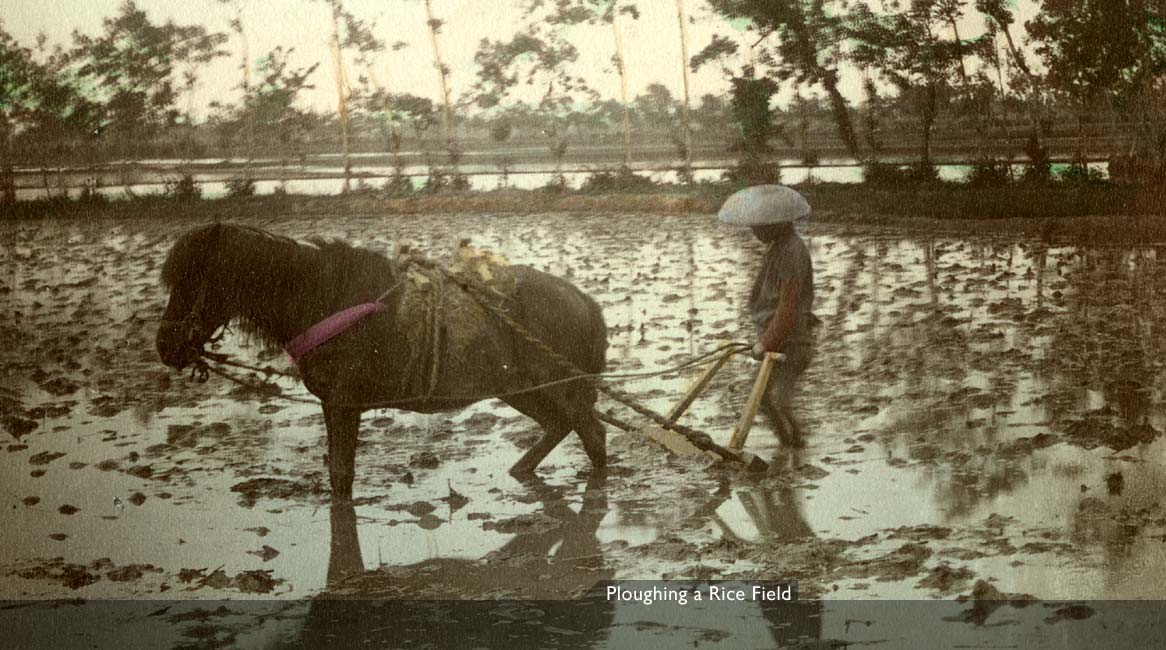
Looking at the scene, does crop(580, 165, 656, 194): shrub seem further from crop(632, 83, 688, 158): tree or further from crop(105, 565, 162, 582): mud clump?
crop(105, 565, 162, 582): mud clump

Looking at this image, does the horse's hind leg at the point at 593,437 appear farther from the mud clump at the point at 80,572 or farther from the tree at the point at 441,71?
the mud clump at the point at 80,572

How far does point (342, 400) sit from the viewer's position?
12.4ft

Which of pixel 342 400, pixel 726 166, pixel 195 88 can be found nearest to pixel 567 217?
pixel 726 166

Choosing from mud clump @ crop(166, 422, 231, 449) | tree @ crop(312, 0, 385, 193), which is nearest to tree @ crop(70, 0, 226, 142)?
tree @ crop(312, 0, 385, 193)

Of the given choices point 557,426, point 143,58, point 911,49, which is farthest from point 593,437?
point 143,58

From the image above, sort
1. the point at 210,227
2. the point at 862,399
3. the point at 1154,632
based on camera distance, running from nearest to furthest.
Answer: the point at 1154,632 → the point at 210,227 → the point at 862,399

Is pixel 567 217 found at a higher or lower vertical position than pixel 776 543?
higher

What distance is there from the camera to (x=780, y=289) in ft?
12.7

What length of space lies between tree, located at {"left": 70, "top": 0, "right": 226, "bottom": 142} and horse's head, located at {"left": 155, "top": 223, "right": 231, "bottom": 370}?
0.62 m

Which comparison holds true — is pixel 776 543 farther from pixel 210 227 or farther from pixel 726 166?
pixel 210 227

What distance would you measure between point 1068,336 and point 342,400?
2.55m

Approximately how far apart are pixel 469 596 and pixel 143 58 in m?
2.06

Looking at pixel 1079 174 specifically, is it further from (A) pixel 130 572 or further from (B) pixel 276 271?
(A) pixel 130 572

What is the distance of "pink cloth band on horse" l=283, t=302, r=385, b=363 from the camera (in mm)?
3686
